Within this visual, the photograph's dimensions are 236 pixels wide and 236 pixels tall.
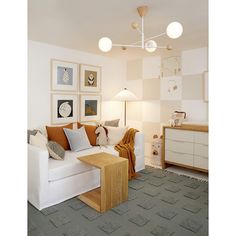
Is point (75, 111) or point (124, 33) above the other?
point (124, 33)

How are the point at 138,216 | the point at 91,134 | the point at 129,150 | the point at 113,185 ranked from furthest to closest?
the point at 91,134 → the point at 129,150 → the point at 113,185 → the point at 138,216

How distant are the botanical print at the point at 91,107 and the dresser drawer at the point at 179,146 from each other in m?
1.65

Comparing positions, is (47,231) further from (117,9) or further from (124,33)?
(124,33)

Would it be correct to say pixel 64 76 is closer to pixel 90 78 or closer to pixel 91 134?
pixel 90 78

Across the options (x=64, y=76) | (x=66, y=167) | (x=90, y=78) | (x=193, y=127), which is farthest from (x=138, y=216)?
(x=90, y=78)

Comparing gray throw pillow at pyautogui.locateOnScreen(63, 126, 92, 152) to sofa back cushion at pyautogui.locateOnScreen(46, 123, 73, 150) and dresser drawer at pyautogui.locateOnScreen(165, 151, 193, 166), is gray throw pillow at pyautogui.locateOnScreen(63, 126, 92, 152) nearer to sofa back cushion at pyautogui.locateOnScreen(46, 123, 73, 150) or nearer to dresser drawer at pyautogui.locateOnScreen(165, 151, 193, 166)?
sofa back cushion at pyautogui.locateOnScreen(46, 123, 73, 150)

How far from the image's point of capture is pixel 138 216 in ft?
7.39

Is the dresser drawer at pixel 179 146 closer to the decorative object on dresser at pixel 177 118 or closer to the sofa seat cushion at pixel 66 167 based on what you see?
the decorative object on dresser at pixel 177 118

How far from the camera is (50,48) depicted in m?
3.64

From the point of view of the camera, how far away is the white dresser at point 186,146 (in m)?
3.45

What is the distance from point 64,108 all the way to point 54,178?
1653 mm

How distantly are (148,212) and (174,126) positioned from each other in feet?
6.20

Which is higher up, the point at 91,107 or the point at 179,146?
the point at 91,107
